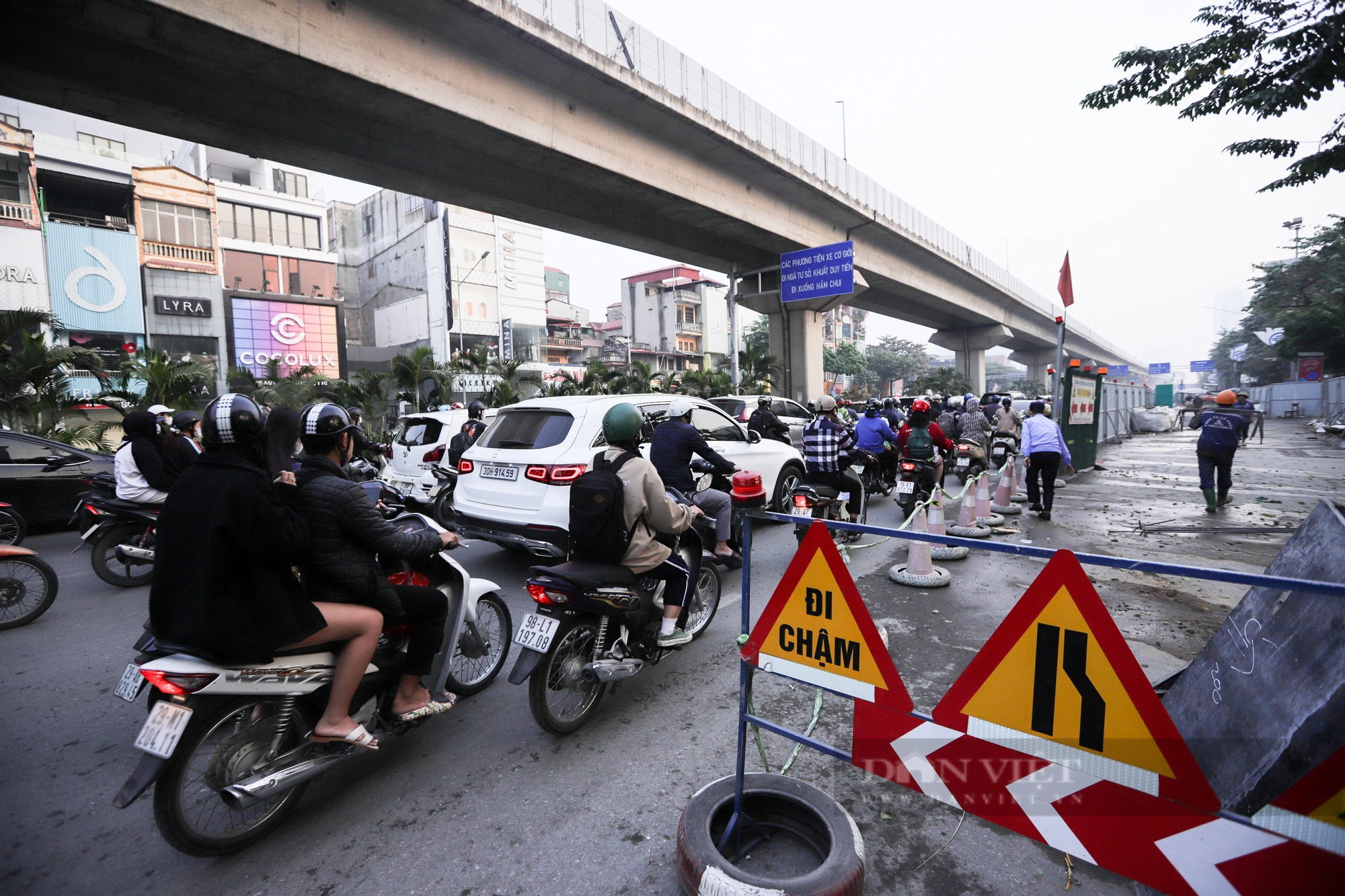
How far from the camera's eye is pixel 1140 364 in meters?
92.5

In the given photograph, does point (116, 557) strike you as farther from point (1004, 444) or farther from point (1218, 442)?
point (1218, 442)

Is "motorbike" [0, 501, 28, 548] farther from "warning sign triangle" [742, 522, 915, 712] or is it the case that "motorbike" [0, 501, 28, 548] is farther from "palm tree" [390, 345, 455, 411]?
"palm tree" [390, 345, 455, 411]

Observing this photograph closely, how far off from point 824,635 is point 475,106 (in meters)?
11.8

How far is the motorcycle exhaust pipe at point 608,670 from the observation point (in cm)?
322

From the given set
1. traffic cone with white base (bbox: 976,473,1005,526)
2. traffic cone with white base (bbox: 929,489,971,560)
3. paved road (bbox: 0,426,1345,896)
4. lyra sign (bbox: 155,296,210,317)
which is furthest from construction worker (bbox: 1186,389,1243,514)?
lyra sign (bbox: 155,296,210,317)

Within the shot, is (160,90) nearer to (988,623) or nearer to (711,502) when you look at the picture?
(711,502)

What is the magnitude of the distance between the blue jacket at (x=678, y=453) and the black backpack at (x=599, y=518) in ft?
5.66

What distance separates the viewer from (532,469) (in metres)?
5.43

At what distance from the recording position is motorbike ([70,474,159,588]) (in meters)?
5.80

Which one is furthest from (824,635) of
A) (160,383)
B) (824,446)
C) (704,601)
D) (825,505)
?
(160,383)

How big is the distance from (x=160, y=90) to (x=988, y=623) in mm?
13176

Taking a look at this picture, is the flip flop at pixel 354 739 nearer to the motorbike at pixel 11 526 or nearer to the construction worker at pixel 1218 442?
the motorbike at pixel 11 526

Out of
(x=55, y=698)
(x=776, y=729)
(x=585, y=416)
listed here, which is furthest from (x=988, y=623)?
(x=55, y=698)

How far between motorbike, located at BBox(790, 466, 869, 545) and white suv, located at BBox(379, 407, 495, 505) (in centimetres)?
483
